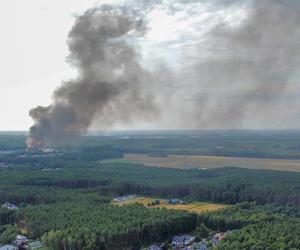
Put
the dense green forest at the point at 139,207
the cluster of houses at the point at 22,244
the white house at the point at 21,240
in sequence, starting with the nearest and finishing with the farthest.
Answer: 1. the dense green forest at the point at 139,207
2. the cluster of houses at the point at 22,244
3. the white house at the point at 21,240

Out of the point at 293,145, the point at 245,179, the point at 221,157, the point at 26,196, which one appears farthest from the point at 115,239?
the point at 293,145

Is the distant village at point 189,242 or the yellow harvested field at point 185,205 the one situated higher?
the yellow harvested field at point 185,205

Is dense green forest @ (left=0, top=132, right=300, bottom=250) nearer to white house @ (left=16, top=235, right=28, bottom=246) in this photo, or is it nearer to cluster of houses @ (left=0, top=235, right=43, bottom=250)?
white house @ (left=16, top=235, right=28, bottom=246)

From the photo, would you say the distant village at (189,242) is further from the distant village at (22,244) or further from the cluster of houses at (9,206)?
the cluster of houses at (9,206)

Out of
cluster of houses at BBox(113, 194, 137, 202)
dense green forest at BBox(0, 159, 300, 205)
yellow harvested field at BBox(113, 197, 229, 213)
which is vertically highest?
dense green forest at BBox(0, 159, 300, 205)

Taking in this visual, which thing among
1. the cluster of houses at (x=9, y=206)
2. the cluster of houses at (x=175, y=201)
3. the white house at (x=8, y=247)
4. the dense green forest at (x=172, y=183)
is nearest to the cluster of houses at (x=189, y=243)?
the white house at (x=8, y=247)

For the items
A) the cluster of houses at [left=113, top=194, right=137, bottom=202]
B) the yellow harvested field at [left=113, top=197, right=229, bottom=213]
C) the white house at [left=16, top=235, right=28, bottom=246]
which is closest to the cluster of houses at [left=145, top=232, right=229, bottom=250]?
the white house at [left=16, top=235, right=28, bottom=246]
